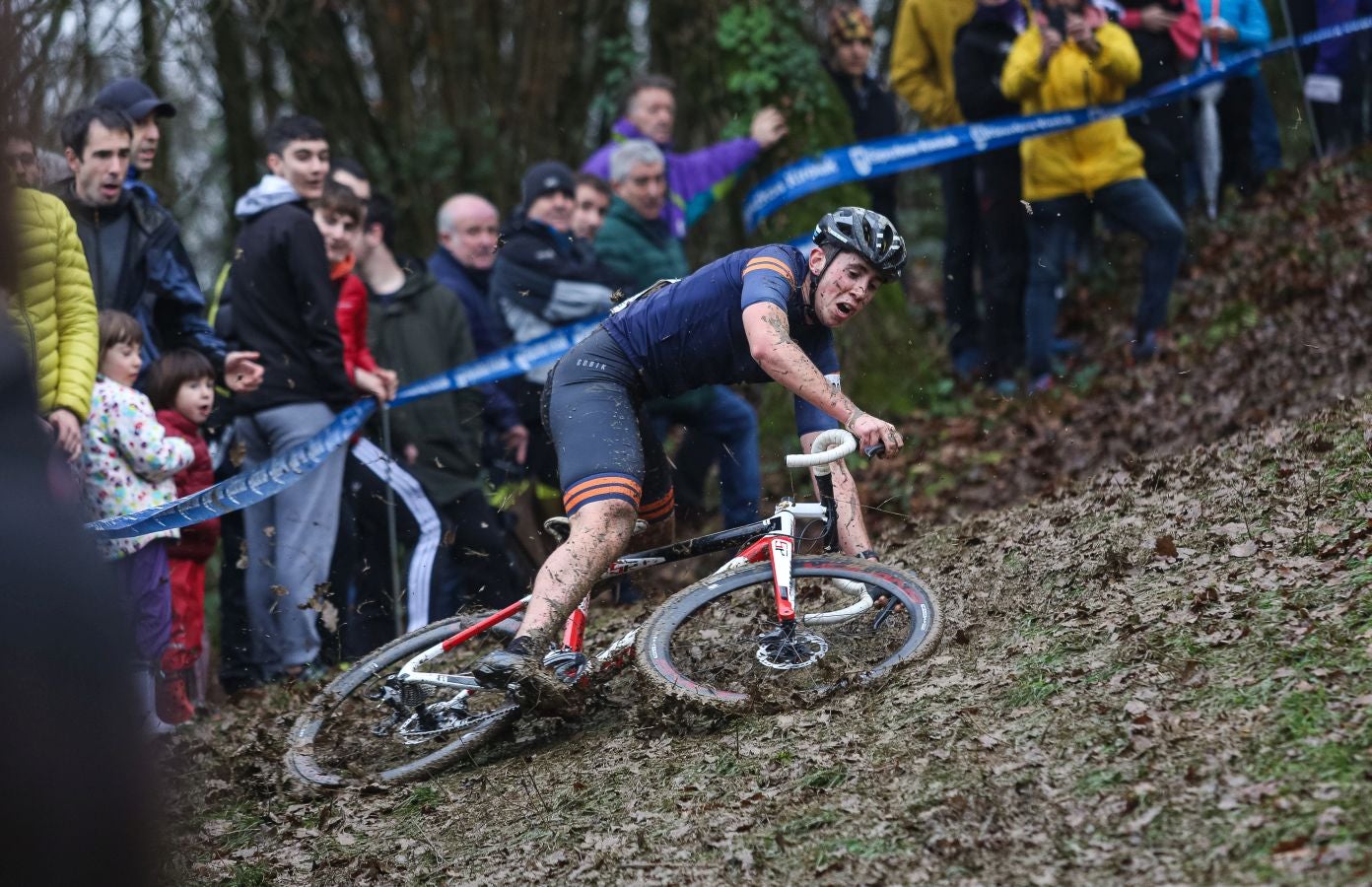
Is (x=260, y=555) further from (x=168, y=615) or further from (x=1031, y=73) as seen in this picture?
(x=1031, y=73)

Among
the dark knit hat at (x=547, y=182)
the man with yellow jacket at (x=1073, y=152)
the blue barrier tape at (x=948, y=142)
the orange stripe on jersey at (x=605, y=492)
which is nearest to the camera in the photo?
the orange stripe on jersey at (x=605, y=492)

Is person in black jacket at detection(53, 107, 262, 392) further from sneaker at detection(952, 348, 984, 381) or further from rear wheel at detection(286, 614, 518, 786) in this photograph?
sneaker at detection(952, 348, 984, 381)

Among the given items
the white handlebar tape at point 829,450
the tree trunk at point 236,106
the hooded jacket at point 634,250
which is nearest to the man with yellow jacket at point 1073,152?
the hooded jacket at point 634,250

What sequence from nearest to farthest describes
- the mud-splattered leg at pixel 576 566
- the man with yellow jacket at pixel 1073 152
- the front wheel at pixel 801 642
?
the front wheel at pixel 801 642 < the mud-splattered leg at pixel 576 566 < the man with yellow jacket at pixel 1073 152

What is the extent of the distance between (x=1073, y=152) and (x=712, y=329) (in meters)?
4.96

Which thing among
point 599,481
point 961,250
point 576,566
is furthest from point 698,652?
point 961,250

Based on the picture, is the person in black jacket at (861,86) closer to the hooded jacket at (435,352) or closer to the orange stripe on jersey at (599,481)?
the hooded jacket at (435,352)

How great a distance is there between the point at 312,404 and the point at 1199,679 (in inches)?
193

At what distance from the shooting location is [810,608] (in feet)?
20.0

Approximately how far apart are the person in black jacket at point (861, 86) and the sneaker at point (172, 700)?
644 cm

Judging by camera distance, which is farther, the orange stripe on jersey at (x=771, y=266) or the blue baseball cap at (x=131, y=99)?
the blue baseball cap at (x=131, y=99)

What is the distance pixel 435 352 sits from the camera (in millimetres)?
8688

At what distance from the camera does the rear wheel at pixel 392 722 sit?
5867 mm

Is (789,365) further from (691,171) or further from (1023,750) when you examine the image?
(691,171)
